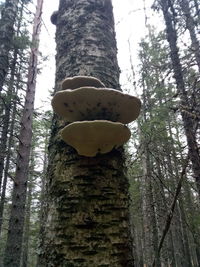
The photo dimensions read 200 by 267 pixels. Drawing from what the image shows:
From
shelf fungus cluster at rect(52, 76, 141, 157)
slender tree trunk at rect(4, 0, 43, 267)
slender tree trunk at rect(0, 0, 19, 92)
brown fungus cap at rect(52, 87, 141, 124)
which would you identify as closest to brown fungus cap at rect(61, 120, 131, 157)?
shelf fungus cluster at rect(52, 76, 141, 157)

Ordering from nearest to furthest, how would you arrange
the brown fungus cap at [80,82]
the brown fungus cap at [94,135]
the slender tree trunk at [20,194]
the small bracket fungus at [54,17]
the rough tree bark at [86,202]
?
the rough tree bark at [86,202] → the brown fungus cap at [94,135] → the brown fungus cap at [80,82] → the small bracket fungus at [54,17] → the slender tree trunk at [20,194]

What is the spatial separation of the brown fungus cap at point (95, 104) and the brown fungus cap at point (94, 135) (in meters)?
0.17

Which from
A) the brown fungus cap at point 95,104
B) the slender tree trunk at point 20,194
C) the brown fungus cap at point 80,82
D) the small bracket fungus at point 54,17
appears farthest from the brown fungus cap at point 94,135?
the slender tree trunk at point 20,194

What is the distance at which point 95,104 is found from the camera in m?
1.39

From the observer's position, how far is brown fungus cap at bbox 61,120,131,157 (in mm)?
1257

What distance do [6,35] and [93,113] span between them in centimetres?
741

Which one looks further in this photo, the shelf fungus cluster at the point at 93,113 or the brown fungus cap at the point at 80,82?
the brown fungus cap at the point at 80,82

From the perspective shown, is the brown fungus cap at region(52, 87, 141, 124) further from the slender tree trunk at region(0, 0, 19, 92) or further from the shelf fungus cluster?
the slender tree trunk at region(0, 0, 19, 92)

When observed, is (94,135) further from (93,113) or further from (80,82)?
(80,82)

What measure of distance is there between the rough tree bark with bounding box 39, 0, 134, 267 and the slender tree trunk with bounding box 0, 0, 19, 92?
20.7ft

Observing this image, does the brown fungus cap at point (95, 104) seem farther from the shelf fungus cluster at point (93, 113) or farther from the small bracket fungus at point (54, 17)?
the small bracket fungus at point (54, 17)

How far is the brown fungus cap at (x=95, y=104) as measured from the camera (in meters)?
1.33

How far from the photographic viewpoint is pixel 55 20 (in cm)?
214

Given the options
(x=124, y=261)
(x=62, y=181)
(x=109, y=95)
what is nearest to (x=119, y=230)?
(x=124, y=261)
